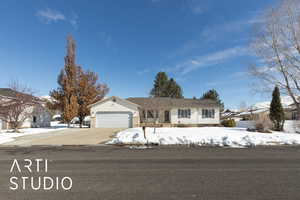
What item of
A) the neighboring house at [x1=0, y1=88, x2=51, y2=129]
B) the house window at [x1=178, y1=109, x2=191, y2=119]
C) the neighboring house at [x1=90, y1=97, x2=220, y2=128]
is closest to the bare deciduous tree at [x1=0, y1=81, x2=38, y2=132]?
the neighboring house at [x1=0, y1=88, x2=51, y2=129]

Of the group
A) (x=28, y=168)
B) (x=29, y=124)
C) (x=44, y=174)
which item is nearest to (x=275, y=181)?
(x=44, y=174)

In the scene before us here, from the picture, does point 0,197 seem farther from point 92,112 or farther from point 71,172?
point 92,112

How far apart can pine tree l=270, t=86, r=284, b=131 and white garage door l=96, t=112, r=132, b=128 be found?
57.9 ft

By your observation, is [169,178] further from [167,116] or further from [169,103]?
[169,103]

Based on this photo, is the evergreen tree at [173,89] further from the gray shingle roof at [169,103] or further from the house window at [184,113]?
the house window at [184,113]

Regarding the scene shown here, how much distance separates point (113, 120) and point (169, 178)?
18.4 m

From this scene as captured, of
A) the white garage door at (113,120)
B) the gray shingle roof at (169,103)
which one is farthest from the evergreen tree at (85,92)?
the gray shingle roof at (169,103)

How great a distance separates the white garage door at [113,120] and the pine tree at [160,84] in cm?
2103

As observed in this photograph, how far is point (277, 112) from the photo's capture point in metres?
17.8

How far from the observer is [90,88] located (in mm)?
25781

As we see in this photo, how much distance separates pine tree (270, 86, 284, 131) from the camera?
17.7m

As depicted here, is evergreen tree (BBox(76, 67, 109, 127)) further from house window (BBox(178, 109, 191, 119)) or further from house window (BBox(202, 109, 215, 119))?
house window (BBox(202, 109, 215, 119))

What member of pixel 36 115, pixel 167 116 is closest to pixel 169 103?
pixel 167 116

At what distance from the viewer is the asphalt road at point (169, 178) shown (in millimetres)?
3506
